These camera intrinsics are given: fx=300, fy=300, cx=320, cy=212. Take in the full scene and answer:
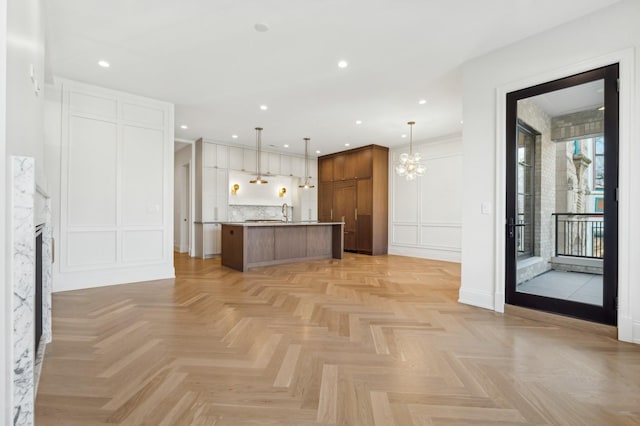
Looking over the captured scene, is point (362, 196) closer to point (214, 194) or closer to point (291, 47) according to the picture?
point (214, 194)

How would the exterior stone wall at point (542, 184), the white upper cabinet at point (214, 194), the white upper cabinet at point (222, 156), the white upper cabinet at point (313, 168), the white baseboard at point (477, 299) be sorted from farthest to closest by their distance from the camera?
the white upper cabinet at point (313, 168), the white upper cabinet at point (222, 156), the white upper cabinet at point (214, 194), the white baseboard at point (477, 299), the exterior stone wall at point (542, 184)

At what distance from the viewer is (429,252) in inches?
283

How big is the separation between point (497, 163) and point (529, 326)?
1.65 metres

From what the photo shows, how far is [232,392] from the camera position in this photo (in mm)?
1742

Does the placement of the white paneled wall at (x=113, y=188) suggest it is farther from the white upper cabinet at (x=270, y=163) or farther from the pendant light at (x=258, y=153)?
the white upper cabinet at (x=270, y=163)

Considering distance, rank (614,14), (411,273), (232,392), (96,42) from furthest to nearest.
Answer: (411,273)
(96,42)
(614,14)
(232,392)

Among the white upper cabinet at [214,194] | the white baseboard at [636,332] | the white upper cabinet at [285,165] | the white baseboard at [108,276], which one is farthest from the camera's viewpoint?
the white upper cabinet at [285,165]

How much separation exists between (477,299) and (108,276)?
4.88 m

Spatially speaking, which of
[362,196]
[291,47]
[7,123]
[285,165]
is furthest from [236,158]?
[7,123]

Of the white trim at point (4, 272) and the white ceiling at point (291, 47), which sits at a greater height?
the white ceiling at point (291, 47)

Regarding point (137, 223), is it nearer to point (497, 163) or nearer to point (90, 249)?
point (90, 249)

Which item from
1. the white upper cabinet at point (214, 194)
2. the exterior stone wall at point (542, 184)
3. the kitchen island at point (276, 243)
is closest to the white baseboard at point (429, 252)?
the kitchen island at point (276, 243)

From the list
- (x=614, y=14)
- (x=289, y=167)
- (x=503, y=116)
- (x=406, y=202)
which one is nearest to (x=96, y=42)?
(x=503, y=116)

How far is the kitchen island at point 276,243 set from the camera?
558 centimetres
